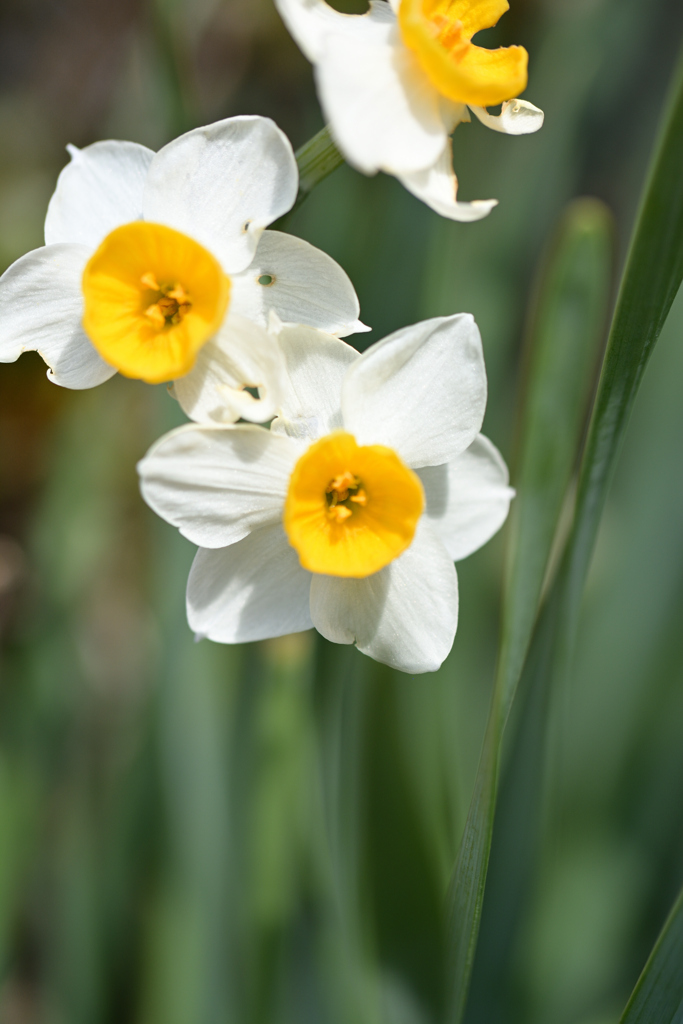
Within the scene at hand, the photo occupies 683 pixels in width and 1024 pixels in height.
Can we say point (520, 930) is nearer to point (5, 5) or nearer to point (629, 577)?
point (629, 577)

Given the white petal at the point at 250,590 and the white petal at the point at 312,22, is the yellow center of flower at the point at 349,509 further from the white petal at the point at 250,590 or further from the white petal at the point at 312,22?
the white petal at the point at 312,22

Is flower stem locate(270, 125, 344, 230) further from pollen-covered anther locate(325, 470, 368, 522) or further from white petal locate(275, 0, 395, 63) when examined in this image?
pollen-covered anther locate(325, 470, 368, 522)

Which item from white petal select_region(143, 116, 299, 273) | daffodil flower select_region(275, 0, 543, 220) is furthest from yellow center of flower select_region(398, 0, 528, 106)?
white petal select_region(143, 116, 299, 273)

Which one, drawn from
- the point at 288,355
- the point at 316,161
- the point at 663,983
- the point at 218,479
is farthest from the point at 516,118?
the point at 663,983

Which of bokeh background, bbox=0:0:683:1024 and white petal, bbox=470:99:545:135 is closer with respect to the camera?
white petal, bbox=470:99:545:135

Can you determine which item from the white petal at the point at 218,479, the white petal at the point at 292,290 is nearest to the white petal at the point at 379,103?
the white petal at the point at 292,290

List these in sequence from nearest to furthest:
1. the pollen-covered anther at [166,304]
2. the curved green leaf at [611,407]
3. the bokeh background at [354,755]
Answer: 1. the curved green leaf at [611,407]
2. the pollen-covered anther at [166,304]
3. the bokeh background at [354,755]

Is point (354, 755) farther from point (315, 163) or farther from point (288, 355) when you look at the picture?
point (315, 163)

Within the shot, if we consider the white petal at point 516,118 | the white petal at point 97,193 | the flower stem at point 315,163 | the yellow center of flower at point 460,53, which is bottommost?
the white petal at point 97,193

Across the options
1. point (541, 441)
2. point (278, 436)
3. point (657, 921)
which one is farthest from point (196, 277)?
point (657, 921)
